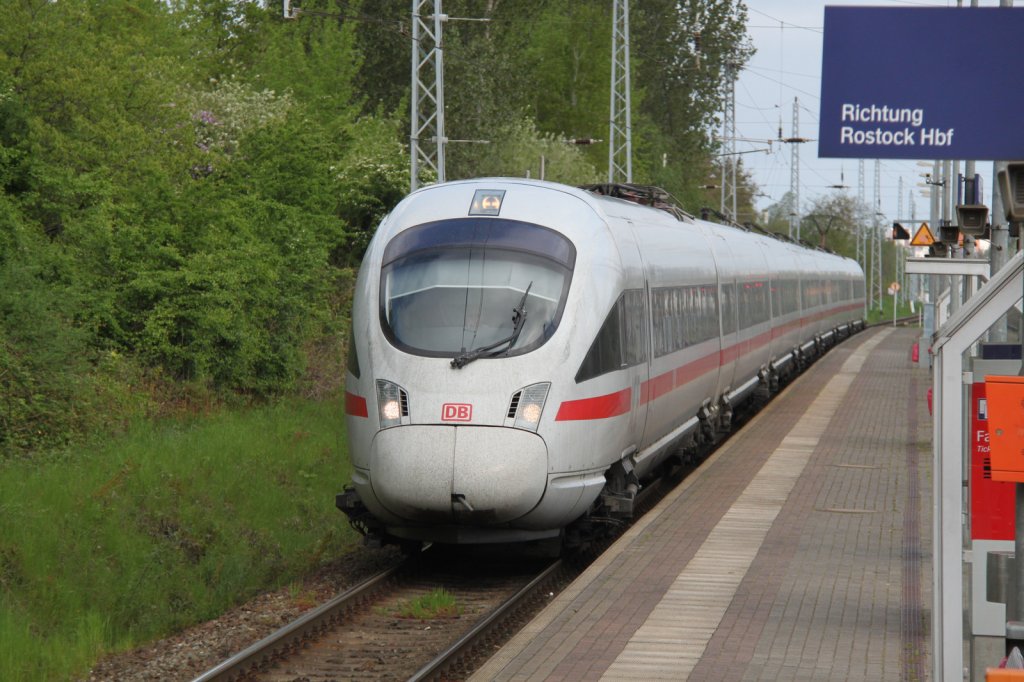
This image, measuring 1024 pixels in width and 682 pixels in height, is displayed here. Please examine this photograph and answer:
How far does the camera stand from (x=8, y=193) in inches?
815

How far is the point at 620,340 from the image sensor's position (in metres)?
12.1

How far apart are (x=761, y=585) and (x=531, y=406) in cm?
219

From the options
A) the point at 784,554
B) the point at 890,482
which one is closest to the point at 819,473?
the point at 890,482

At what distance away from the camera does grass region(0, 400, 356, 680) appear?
10633 mm

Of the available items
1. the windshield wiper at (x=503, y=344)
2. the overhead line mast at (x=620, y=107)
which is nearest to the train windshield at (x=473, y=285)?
the windshield wiper at (x=503, y=344)

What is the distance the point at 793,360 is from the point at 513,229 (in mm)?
22492

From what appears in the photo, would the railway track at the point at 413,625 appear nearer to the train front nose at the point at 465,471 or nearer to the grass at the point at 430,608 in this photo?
the grass at the point at 430,608

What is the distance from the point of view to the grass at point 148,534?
10633 mm

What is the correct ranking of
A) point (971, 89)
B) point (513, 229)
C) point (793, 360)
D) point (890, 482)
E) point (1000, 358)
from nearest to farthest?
point (971, 89)
point (1000, 358)
point (513, 229)
point (890, 482)
point (793, 360)

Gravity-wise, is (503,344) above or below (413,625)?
above

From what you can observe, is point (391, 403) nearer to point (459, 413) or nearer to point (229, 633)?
point (459, 413)

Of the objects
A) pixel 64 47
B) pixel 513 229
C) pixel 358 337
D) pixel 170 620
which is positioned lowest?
pixel 170 620

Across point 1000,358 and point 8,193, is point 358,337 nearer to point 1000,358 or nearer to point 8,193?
point 1000,358

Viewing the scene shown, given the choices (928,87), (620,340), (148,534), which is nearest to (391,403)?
(620,340)
